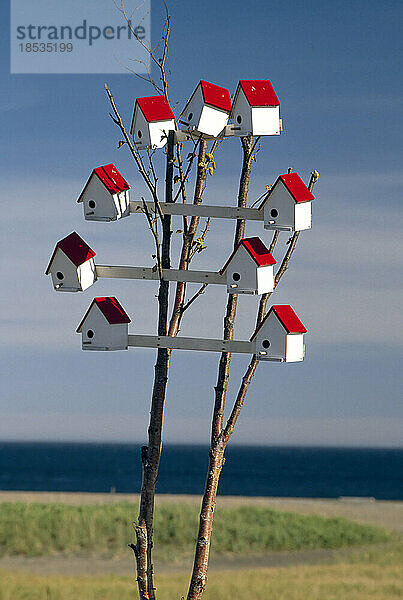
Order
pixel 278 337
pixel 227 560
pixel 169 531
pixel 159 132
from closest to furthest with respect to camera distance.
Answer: pixel 278 337 < pixel 159 132 < pixel 227 560 < pixel 169 531

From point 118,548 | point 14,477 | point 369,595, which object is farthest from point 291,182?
point 14,477

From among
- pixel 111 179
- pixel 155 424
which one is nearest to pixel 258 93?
pixel 111 179

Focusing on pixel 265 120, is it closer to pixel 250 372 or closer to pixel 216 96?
pixel 216 96

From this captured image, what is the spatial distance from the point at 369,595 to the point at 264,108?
482cm

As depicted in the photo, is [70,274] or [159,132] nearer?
[70,274]

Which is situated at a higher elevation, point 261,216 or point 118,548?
point 261,216

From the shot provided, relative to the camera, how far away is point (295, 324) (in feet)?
17.7

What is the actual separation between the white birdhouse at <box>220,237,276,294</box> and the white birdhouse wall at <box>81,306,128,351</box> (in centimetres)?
68

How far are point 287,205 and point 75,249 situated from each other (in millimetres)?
1280

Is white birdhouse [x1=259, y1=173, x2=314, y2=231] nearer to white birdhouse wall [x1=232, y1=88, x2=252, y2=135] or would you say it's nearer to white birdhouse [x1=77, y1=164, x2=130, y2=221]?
white birdhouse wall [x1=232, y1=88, x2=252, y2=135]

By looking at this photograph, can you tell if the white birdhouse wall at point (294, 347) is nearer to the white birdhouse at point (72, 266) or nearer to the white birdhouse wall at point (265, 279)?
the white birdhouse wall at point (265, 279)

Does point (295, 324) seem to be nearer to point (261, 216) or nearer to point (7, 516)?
point (261, 216)

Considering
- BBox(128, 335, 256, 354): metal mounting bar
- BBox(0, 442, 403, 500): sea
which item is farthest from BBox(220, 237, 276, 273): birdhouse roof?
BBox(0, 442, 403, 500): sea

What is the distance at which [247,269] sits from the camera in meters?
5.34
